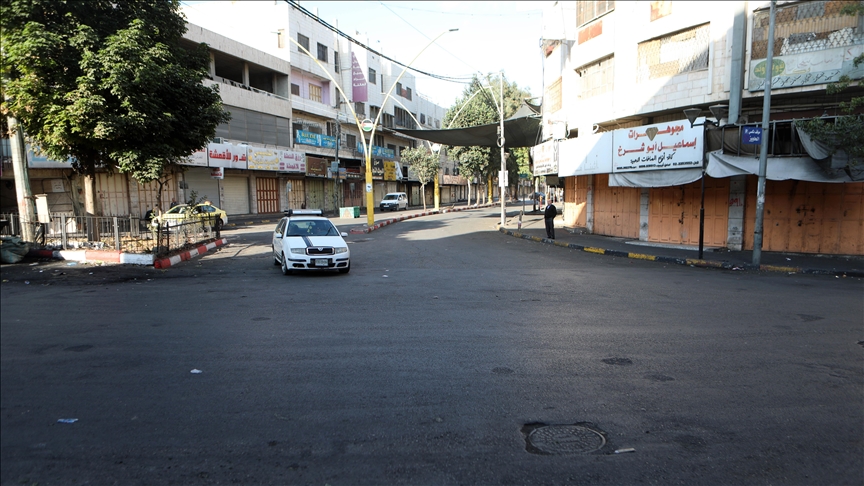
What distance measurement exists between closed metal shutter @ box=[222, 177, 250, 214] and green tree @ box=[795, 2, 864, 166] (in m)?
33.1

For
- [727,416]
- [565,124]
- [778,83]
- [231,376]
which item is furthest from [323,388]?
[565,124]

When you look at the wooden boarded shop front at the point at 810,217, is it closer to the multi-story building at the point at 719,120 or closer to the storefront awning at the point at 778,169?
the multi-story building at the point at 719,120

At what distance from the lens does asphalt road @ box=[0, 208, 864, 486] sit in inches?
140

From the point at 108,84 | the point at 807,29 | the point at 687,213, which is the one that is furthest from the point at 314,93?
the point at 807,29

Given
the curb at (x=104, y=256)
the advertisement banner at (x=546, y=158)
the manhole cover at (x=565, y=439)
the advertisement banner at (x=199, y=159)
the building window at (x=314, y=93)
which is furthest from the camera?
the building window at (x=314, y=93)

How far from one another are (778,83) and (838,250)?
5398 millimetres

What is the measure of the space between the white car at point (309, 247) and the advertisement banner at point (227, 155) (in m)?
21.7

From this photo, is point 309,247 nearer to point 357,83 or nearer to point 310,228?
point 310,228

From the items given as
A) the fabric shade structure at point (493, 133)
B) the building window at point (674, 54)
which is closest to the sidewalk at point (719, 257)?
the building window at point (674, 54)

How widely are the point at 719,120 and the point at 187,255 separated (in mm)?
16246

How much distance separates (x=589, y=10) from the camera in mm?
21703

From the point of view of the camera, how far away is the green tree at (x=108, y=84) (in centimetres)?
1174

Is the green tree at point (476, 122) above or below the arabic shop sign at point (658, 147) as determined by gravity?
above

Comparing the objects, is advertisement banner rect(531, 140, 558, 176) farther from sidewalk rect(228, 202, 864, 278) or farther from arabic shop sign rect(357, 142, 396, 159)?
arabic shop sign rect(357, 142, 396, 159)
